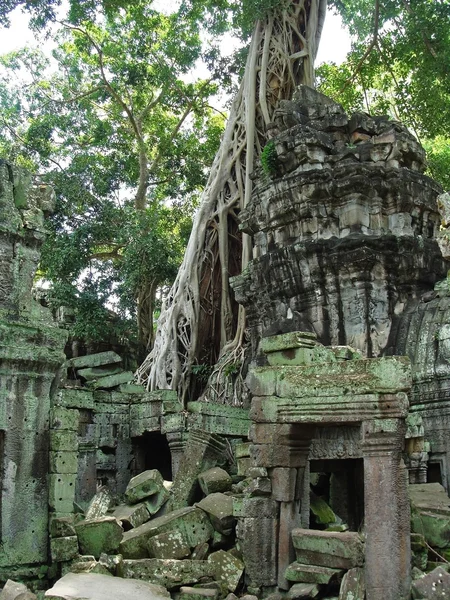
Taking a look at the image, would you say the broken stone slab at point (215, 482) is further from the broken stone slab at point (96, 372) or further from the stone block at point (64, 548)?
the broken stone slab at point (96, 372)

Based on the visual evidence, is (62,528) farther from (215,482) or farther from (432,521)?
(432,521)

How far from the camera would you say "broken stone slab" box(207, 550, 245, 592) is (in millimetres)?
5504

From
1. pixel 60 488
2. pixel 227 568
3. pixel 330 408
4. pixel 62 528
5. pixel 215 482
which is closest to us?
pixel 330 408

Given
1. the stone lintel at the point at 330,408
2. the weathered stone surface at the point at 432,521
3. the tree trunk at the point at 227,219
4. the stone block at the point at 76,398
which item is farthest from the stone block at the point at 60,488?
the tree trunk at the point at 227,219

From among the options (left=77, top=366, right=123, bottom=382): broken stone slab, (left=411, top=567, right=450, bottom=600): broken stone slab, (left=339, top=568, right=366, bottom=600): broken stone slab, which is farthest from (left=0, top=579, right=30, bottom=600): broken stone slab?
(left=77, top=366, right=123, bottom=382): broken stone slab

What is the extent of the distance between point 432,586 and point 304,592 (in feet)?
3.01

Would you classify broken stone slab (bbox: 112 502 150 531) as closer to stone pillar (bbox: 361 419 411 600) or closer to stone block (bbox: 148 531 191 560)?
stone block (bbox: 148 531 191 560)

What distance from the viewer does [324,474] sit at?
307 inches

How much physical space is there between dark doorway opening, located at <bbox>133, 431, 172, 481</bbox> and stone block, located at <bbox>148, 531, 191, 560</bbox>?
442 cm

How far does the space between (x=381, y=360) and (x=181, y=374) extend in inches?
310

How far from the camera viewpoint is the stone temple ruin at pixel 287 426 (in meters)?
5.21

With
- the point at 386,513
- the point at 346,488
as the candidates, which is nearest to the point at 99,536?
the point at 346,488

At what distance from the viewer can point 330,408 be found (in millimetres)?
5422

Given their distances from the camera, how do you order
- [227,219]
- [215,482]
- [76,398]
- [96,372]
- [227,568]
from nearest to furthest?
[227,568]
[215,482]
[76,398]
[96,372]
[227,219]
